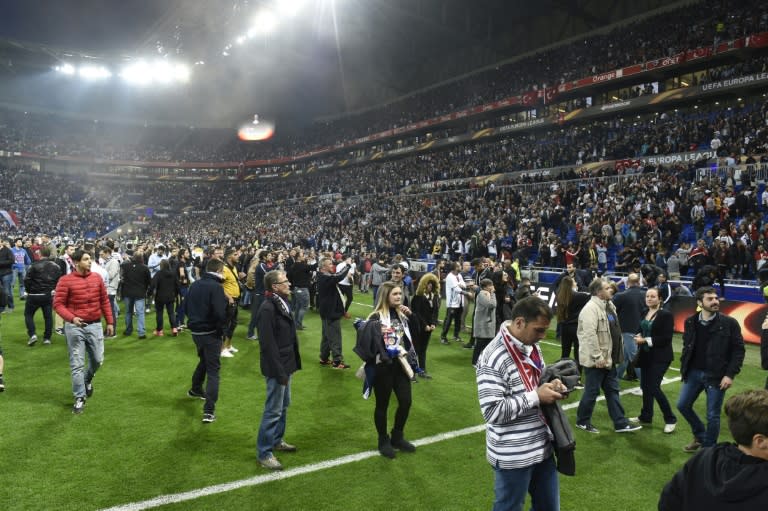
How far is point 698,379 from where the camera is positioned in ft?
17.0

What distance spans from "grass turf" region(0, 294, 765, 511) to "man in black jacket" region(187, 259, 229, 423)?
1.55 ft

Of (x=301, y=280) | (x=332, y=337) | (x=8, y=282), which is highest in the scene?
(x=8, y=282)

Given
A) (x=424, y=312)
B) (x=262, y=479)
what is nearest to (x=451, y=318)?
(x=424, y=312)

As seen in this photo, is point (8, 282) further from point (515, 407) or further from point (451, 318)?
point (515, 407)

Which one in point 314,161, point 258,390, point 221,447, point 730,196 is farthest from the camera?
point 314,161

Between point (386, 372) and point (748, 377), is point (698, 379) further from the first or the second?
point (748, 377)

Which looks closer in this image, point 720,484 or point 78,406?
point 720,484

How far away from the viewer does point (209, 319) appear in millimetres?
5910

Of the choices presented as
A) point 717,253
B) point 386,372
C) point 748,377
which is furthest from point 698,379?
point 717,253

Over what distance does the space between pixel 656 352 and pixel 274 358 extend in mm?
4478

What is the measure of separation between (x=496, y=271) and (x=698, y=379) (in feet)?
16.5

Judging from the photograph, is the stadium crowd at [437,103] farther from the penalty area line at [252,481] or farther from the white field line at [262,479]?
the penalty area line at [252,481]

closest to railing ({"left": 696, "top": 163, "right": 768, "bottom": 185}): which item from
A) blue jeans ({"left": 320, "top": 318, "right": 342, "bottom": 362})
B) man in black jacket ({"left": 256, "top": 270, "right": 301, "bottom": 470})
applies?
blue jeans ({"left": 320, "top": 318, "right": 342, "bottom": 362})

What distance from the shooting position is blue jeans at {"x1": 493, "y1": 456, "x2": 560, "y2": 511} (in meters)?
2.75
